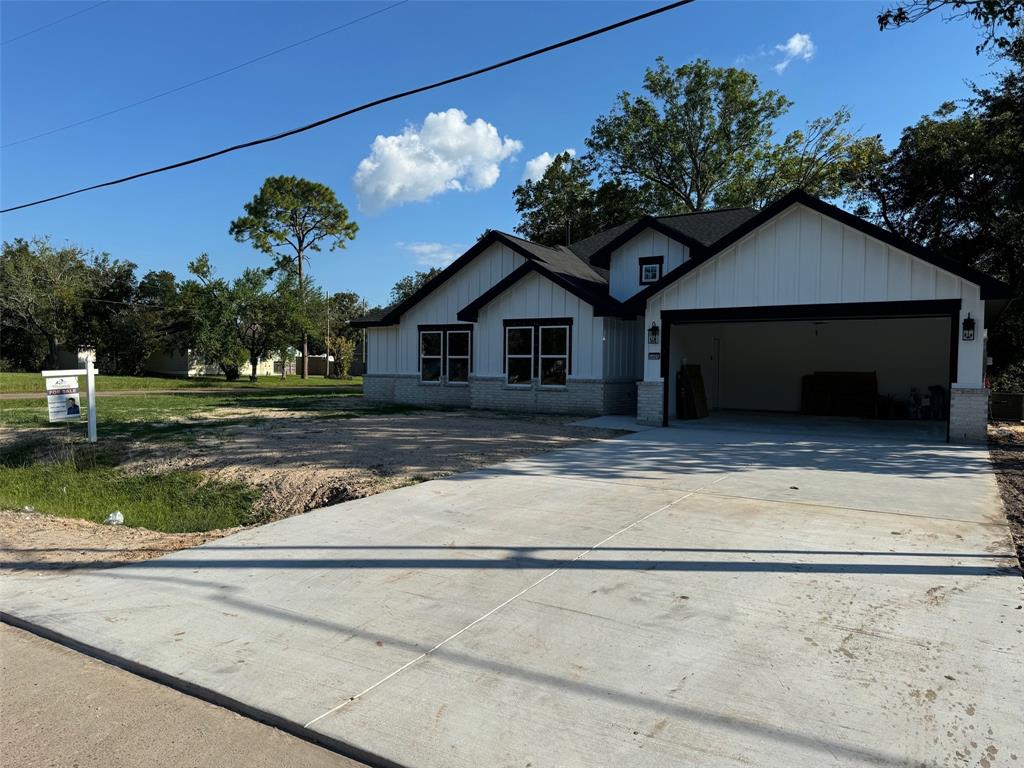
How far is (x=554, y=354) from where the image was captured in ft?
60.4

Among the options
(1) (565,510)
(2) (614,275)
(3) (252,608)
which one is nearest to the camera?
(3) (252,608)

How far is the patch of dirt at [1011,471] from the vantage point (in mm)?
6172

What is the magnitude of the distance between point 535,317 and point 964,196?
17.3 meters

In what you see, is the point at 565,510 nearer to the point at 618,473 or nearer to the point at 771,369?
the point at 618,473

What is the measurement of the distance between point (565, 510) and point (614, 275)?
1445 centimetres

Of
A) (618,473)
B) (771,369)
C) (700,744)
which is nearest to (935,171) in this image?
(771,369)

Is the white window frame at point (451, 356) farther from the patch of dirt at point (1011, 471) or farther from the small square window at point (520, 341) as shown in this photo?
the patch of dirt at point (1011, 471)

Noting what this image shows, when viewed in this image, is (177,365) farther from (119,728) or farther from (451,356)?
(119,728)

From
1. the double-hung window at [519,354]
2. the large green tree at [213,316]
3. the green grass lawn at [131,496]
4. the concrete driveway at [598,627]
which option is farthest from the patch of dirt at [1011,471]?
the large green tree at [213,316]

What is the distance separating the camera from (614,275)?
20141mm

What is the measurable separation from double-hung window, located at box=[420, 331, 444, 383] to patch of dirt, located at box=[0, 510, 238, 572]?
14.3 meters

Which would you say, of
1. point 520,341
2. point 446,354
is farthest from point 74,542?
point 446,354

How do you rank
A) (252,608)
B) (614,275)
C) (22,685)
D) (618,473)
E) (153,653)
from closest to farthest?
(22,685), (153,653), (252,608), (618,473), (614,275)

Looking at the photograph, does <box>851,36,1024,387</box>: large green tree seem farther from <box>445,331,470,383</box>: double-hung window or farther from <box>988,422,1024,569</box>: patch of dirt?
<box>445,331,470,383</box>: double-hung window
